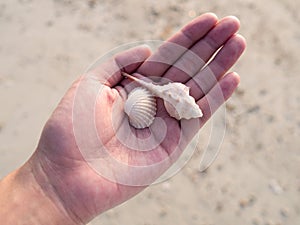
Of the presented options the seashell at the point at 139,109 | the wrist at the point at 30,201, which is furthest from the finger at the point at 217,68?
the wrist at the point at 30,201

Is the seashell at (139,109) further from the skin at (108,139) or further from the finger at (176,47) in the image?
the finger at (176,47)

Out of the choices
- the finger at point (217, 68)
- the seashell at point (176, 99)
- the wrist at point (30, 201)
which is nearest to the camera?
the wrist at point (30, 201)

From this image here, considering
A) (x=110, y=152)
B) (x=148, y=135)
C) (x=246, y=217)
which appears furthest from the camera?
(x=246, y=217)

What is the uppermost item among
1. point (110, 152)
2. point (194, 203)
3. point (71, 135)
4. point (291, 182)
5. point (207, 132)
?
point (71, 135)

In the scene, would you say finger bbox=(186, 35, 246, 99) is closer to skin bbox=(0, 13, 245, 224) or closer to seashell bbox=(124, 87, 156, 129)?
skin bbox=(0, 13, 245, 224)

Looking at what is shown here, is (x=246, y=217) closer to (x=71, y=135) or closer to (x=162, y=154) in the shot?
(x=162, y=154)

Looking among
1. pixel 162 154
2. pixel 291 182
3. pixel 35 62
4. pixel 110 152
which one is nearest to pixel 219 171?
pixel 291 182
